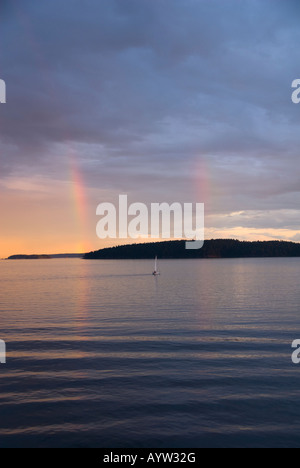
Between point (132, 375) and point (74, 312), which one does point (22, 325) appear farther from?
point (132, 375)

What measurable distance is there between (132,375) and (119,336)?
A: 1259 cm

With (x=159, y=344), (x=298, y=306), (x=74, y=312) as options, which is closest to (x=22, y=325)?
(x=74, y=312)

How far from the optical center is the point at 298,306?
57.5 meters

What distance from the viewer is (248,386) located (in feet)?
72.9

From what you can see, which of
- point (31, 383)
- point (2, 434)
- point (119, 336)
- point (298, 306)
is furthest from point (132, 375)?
point (298, 306)

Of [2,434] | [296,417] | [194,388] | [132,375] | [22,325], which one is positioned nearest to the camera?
[2,434]

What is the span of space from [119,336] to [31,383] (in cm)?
1417

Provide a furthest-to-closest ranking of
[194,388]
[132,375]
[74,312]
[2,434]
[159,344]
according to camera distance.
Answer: [74,312] → [159,344] → [132,375] → [194,388] → [2,434]

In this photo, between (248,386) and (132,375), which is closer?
(248,386)

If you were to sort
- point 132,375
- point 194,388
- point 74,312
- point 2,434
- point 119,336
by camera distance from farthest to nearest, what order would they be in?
point 74,312, point 119,336, point 132,375, point 194,388, point 2,434
